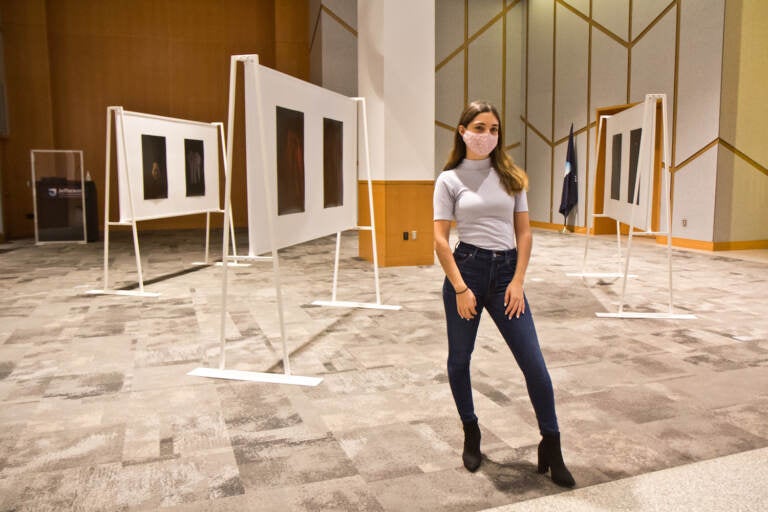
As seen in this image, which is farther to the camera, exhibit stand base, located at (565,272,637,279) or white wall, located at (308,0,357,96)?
white wall, located at (308,0,357,96)

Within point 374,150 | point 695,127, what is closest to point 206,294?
point 374,150

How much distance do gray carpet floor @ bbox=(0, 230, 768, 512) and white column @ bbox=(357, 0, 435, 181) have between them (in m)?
2.15

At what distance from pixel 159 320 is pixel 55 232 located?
22.3 feet

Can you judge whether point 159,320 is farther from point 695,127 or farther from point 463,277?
point 695,127

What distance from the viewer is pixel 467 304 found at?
2158mm

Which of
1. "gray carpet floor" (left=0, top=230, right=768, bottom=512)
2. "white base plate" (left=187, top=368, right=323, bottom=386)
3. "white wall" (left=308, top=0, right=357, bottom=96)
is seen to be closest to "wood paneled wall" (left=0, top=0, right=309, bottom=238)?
"white wall" (left=308, top=0, right=357, bottom=96)

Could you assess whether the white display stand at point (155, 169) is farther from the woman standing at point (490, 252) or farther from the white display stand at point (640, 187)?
the woman standing at point (490, 252)

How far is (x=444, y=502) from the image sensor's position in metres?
2.13

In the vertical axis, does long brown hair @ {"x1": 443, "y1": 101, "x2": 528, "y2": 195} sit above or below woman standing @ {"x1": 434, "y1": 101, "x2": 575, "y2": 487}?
above

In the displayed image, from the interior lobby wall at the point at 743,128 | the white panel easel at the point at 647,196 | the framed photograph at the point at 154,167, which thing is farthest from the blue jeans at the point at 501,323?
the interior lobby wall at the point at 743,128

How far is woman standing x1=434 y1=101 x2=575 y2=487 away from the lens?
7.10ft

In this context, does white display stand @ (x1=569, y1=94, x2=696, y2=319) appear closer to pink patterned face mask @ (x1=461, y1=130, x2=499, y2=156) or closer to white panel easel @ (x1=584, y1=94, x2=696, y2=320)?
white panel easel @ (x1=584, y1=94, x2=696, y2=320)

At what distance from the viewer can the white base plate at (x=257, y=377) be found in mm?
3371

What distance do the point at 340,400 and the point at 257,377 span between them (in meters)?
0.57
